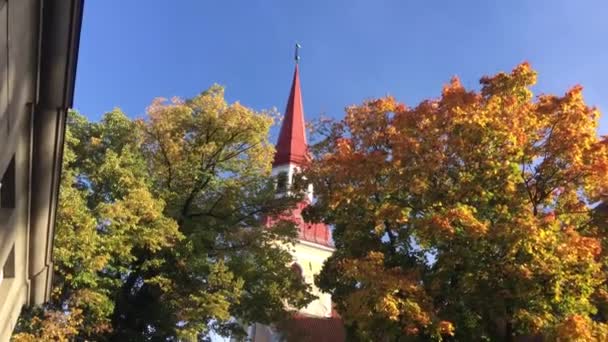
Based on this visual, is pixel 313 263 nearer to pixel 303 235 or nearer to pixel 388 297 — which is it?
pixel 303 235

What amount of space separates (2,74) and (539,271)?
1099cm

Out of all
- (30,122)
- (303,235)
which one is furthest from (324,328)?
(30,122)

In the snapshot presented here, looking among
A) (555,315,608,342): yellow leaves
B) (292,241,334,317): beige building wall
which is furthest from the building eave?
(292,241,334,317): beige building wall

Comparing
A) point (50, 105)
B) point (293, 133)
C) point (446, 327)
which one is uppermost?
point (293, 133)

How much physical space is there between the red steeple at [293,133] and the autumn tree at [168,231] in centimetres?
1809

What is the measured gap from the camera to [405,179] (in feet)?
52.3

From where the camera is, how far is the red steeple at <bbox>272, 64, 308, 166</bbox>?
4394 cm

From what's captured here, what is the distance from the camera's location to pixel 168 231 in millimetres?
19922

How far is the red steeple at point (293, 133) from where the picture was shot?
4394 cm

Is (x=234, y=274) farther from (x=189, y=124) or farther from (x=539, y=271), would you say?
(x=539, y=271)

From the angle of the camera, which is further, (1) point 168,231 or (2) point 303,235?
(2) point 303,235

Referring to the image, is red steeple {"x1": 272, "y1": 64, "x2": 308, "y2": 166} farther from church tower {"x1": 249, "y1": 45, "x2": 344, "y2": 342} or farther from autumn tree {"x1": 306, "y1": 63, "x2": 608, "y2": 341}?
autumn tree {"x1": 306, "y1": 63, "x2": 608, "y2": 341}

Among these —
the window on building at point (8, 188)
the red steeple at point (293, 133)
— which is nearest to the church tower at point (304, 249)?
the red steeple at point (293, 133)

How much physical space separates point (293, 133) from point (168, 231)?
2692cm
